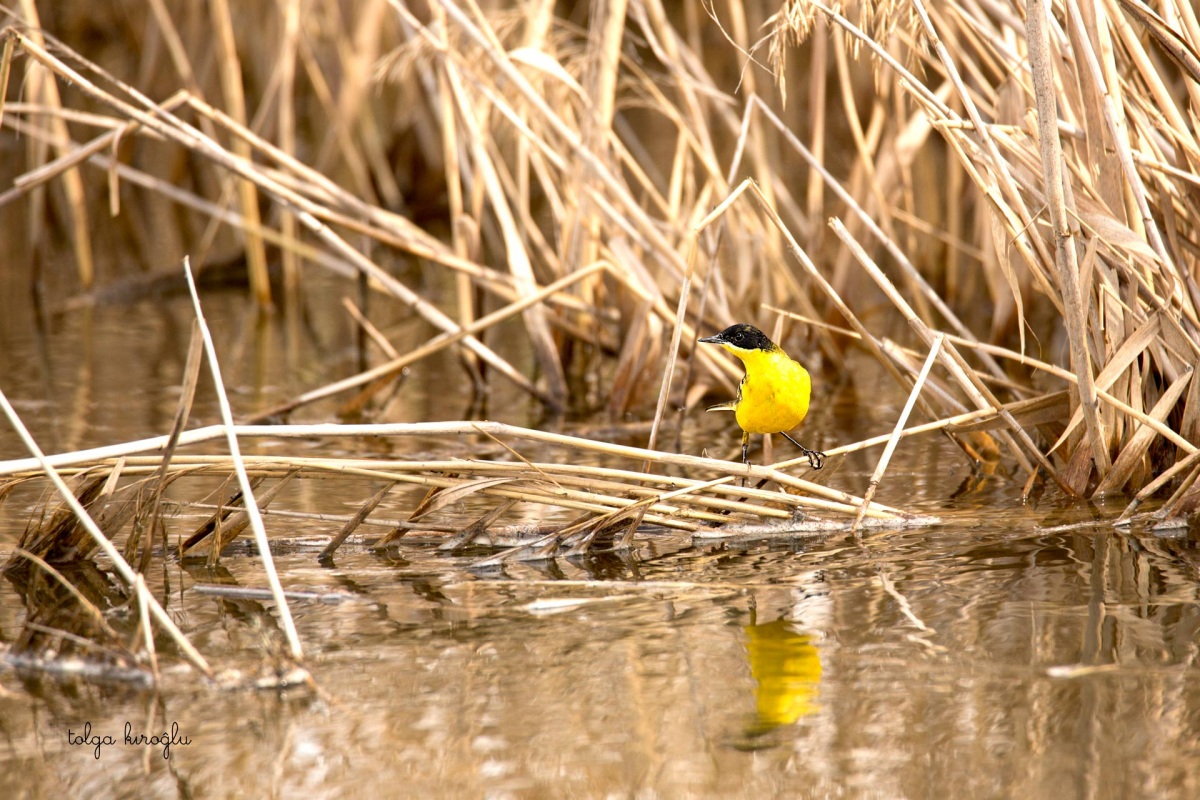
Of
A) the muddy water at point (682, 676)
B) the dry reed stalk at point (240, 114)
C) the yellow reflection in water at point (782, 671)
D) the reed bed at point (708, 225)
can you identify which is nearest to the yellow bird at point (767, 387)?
the reed bed at point (708, 225)

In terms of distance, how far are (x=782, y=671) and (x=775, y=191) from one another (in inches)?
174

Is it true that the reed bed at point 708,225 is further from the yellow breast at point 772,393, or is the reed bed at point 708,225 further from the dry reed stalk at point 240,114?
the yellow breast at point 772,393

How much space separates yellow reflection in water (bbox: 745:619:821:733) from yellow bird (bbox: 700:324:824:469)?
2.46 ft

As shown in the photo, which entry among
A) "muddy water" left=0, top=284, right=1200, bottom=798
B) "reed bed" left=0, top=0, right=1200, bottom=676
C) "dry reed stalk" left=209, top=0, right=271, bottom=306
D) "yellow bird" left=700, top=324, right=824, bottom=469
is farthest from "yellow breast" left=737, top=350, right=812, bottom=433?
"dry reed stalk" left=209, top=0, right=271, bottom=306

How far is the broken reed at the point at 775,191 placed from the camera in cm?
346

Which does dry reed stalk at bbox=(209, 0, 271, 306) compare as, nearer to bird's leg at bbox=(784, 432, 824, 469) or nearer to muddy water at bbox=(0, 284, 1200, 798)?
muddy water at bbox=(0, 284, 1200, 798)

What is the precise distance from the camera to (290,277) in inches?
303

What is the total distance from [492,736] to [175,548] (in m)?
1.55

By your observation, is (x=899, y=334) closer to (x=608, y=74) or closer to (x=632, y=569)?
(x=608, y=74)

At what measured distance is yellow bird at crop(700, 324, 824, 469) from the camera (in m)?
3.50

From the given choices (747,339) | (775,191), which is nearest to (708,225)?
(747,339)

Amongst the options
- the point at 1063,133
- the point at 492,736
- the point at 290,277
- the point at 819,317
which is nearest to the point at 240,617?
the point at 492,736

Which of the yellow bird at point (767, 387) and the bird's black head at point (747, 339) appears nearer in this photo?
the yellow bird at point (767, 387)

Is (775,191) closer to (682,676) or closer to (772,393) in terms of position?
(772,393)
